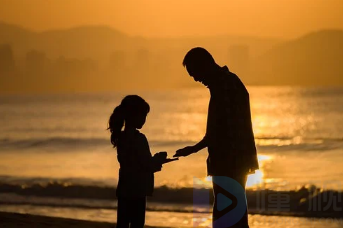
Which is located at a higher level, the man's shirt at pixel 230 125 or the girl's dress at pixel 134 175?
the man's shirt at pixel 230 125

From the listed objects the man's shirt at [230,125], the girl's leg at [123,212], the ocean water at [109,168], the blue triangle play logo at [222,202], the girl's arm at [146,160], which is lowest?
the girl's leg at [123,212]

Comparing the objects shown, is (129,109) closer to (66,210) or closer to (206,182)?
(66,210)

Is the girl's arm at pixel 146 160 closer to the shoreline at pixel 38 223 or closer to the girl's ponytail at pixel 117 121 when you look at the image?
the girl's ponytail at pixel 117 121

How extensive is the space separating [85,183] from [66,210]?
5718 mm

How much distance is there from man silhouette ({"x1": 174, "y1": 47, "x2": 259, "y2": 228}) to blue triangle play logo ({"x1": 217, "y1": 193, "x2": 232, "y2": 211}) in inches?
6.8

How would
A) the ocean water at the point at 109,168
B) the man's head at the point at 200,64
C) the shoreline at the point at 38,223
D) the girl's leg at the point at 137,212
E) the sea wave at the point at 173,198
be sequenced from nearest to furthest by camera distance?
the man's head at the point at 200,64, the girl's leg at the point at 137,212, the shoreline at the point at 38,223, the sea wave at the point at 173,198, the ocean water at the point at 109,168

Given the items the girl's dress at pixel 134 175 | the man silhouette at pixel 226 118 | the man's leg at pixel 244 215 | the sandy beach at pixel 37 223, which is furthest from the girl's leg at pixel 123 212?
the sandy beach at pixel 37 223

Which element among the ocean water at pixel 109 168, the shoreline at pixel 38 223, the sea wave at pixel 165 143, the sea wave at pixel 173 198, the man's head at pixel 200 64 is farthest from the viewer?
the sea wave at pixel 165 143

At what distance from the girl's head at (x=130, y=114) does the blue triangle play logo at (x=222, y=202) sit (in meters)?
0.89

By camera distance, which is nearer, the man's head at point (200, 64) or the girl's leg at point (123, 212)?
the man's head at point (200, 64)

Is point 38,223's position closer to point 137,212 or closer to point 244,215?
point 137,212

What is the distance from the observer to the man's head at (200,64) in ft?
18.4

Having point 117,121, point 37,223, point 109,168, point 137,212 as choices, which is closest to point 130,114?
point 117,121

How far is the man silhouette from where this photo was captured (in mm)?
5621
